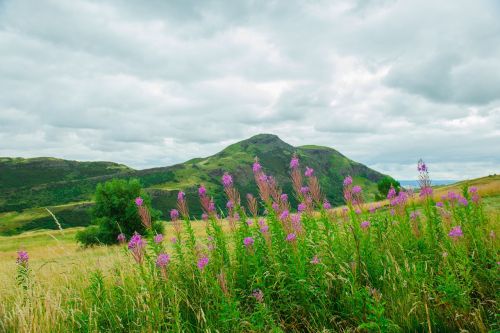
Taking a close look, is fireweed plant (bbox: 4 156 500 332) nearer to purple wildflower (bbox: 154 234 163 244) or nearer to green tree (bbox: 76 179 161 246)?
purple wildflower (bbox: 154 234 163 244)

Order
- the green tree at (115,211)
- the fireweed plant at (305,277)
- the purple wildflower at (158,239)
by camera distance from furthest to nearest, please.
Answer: the green tree at (115,211) < the purple wildflower at (158,239) < the fireweed plant at (305,277)

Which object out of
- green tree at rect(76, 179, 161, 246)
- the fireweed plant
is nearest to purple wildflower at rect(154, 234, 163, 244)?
the fireweed plant

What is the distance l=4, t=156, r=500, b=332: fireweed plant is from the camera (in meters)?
4.14

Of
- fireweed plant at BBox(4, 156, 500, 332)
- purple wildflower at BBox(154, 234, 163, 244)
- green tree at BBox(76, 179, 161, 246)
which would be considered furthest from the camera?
green tree at BBox(76, 179, 161, 246)

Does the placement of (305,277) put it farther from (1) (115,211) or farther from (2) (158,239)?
(1) (115,211)

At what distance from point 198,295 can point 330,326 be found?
2.17 m

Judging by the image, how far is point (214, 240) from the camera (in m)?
6.07

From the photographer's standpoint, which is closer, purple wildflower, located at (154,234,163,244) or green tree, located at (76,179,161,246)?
purple wildflower, located at (154,234,163,244)

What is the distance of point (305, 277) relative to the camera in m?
4.76

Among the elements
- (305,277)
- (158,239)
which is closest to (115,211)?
(158,239)

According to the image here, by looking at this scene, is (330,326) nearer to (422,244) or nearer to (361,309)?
(361,309)

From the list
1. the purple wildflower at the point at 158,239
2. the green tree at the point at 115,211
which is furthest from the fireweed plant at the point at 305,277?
the green tree at the point at 115,211

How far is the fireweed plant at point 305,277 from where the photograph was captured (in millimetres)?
4141

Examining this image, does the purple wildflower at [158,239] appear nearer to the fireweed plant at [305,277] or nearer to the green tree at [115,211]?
the fireweed plant at [305,277]
